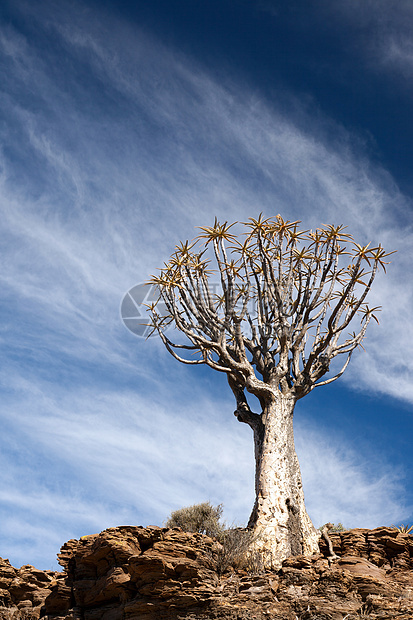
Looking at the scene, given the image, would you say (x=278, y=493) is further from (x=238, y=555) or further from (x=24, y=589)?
(x=24, y=589)

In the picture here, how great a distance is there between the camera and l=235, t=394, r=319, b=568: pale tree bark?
9.94 metres

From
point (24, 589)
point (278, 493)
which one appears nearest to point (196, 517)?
point (278, 493)

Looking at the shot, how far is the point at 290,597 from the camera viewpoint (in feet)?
27.3

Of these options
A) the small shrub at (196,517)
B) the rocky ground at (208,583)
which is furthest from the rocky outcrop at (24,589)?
the small shrub at (196,517)

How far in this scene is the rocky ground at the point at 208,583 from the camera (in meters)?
7.98

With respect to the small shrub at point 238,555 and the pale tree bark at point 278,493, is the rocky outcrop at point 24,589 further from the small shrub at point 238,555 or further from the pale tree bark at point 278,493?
the pale tree bark at point 278,493

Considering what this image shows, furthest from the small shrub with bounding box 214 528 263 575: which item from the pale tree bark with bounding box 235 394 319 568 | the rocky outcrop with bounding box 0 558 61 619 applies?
the rocky outcrop with bounding box 0 558 61 619

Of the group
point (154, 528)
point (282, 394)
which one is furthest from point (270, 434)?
point (154, 528)

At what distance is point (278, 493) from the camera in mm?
10516

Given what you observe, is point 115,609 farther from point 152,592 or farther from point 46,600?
point 46,600

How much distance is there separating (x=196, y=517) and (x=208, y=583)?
10.5 ft

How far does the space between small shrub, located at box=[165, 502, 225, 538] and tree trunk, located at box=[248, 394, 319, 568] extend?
1.01 metres

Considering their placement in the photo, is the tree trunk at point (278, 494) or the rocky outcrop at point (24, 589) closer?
the rocky outcrop at point (24, 589)

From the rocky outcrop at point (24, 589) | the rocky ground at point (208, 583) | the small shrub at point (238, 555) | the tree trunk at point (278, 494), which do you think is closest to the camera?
the rocky ground at point (208, 583)
